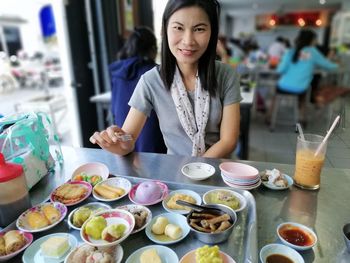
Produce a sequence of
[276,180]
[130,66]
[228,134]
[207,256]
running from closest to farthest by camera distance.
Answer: [207,256] → [276,180] → [228,134] → [130,66]

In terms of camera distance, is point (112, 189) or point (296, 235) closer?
point (296, 235)

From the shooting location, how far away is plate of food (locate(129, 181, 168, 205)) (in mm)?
862

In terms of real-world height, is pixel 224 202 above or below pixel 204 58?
below

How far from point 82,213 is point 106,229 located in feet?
0.45

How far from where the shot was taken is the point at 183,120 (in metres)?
1.31

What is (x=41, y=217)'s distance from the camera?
78 centimetres

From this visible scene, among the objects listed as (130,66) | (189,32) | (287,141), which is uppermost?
(189,32)

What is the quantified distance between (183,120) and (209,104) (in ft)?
0.49

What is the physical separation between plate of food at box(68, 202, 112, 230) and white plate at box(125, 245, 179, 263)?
0.19m

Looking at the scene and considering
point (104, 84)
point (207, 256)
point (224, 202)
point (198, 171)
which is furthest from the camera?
point (104, 84)

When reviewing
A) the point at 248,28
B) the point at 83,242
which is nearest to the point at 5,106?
the point at 83,242

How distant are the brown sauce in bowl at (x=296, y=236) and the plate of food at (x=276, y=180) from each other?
0.20 metres

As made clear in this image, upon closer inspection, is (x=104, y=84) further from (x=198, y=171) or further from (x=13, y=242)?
(x=13, y=242)

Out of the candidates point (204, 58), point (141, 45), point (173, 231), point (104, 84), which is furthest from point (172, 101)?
point (104, 84)
